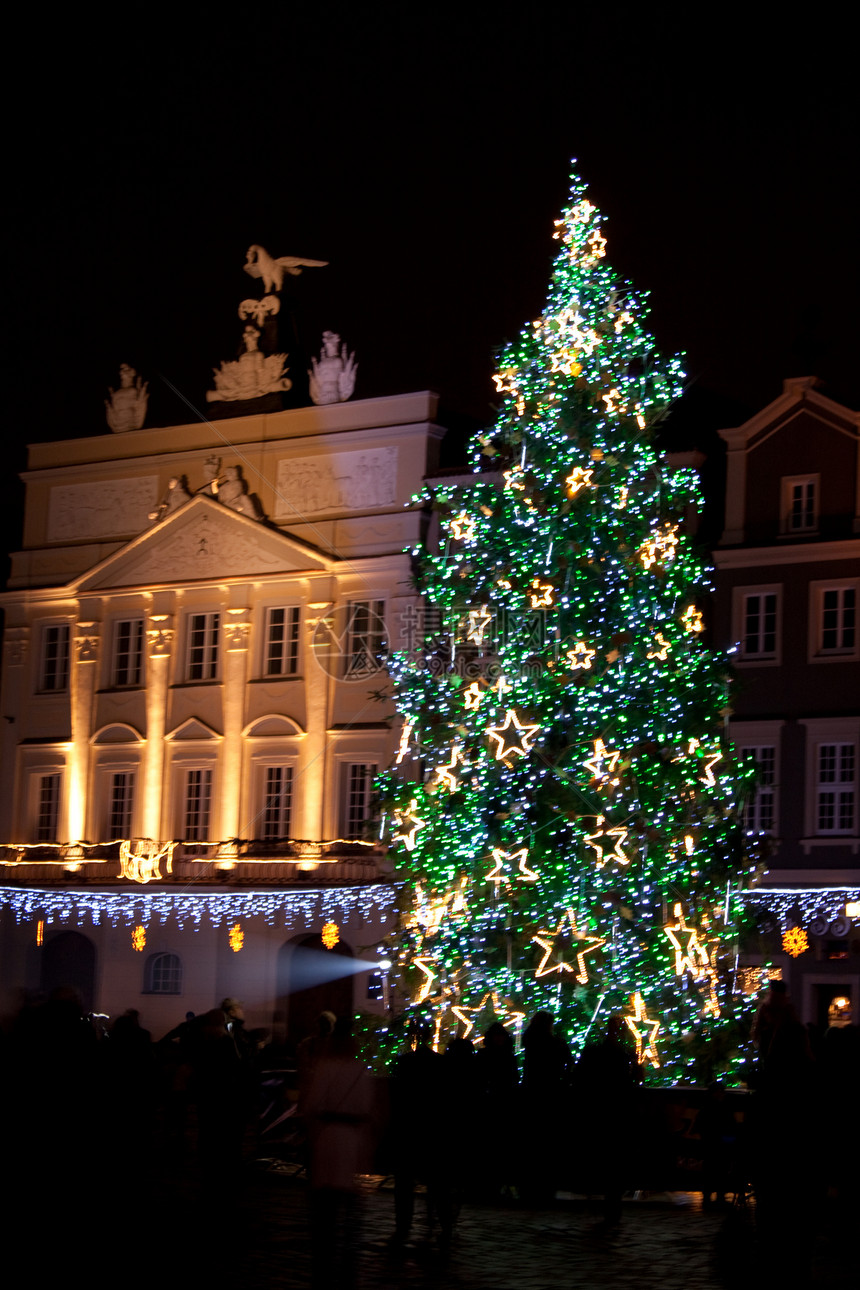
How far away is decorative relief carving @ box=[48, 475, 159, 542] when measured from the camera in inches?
1818

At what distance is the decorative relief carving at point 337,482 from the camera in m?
42.8

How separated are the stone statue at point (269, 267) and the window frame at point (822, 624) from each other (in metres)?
14.5

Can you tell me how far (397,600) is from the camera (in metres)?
41.7

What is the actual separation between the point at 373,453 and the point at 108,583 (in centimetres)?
715

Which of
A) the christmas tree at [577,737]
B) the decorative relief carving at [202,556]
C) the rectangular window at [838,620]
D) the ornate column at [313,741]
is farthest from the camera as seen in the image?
the decorative relief carving at [202,556]

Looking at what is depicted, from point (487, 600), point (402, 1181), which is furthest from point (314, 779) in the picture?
point (402, 1181)

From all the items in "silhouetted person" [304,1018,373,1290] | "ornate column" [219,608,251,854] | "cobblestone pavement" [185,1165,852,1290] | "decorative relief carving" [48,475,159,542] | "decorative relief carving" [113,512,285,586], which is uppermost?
"decorative relief carving" [48,475,159,542]

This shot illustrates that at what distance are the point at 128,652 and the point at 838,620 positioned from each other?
55.0 ft

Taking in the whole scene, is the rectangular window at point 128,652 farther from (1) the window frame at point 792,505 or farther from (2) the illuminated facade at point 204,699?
(1) the window frame at point 792,505

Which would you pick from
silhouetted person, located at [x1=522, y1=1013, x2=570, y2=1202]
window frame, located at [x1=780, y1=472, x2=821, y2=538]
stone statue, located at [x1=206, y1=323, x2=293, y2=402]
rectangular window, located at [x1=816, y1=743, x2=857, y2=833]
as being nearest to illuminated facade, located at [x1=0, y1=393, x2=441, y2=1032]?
stone statue, located at [x1=206, y1=323, x2=293, y2=402]

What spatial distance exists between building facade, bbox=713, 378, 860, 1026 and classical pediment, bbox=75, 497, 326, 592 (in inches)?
377

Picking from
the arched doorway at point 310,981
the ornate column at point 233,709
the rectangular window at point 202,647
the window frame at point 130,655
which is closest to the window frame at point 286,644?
the ornate column at point 233,709

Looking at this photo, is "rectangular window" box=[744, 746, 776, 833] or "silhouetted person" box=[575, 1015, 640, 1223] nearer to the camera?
"silhouetted person" box=[575, 1015, 640, 1223]

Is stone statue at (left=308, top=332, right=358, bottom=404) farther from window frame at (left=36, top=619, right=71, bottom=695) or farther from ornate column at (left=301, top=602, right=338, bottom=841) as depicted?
window frame at (left=36, top=619, right=71, bottom=695)
